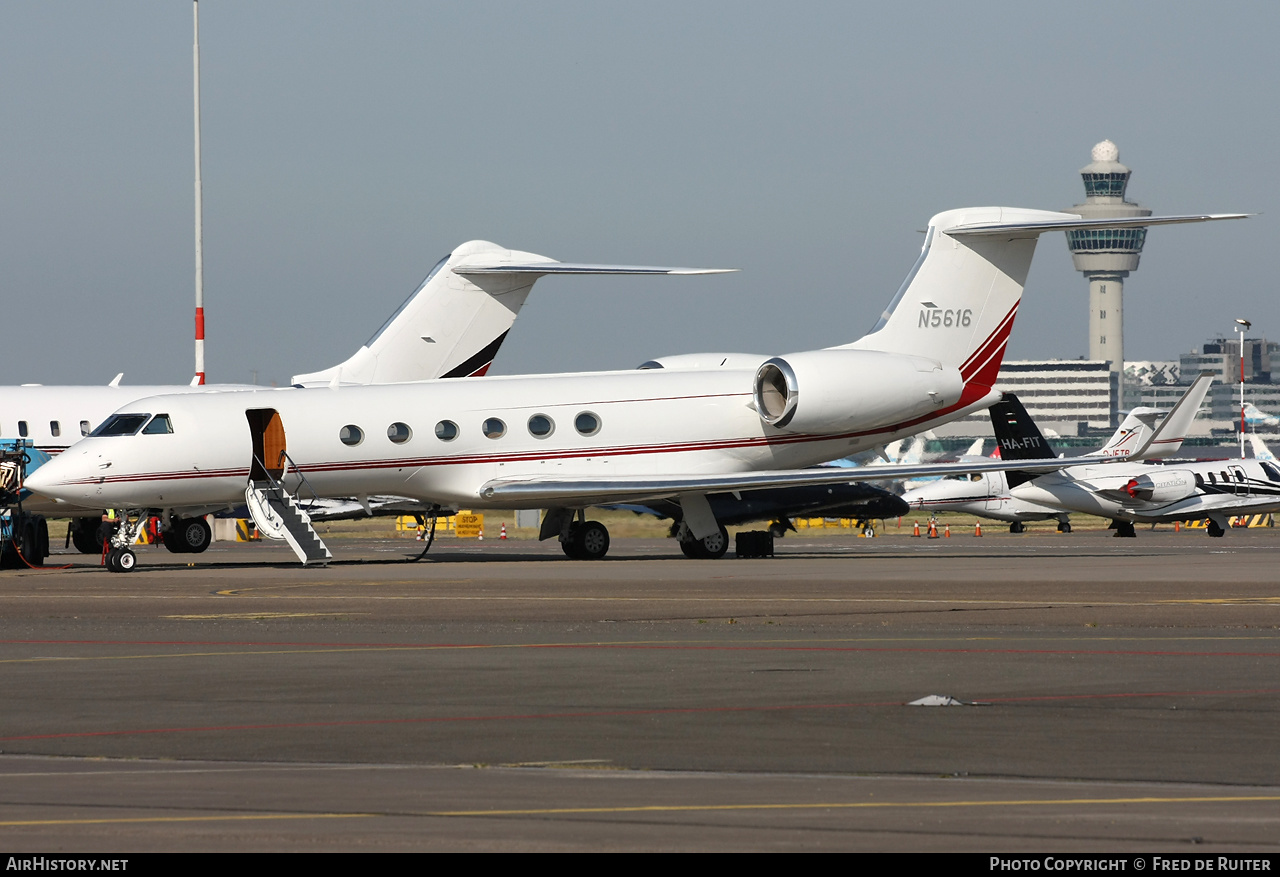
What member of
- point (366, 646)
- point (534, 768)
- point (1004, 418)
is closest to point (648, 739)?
point (534, 768)

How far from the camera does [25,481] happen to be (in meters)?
29.1

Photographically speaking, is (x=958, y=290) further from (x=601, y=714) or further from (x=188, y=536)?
(x=601, y=714)

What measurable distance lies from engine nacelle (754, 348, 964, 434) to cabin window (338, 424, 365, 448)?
761 centimetres

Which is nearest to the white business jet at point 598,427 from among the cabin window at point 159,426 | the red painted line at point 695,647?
the cabin window at point 159,426

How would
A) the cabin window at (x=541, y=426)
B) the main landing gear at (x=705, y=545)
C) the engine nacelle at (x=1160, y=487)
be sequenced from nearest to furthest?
the cabin window at (x=541, y=426)
the main landing gear at (x=705, y=545)
the engine nacelle at (x=1160, y=487)

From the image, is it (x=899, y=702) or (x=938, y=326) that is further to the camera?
(x=938, y=326)

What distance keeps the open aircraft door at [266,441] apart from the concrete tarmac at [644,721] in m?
7.77

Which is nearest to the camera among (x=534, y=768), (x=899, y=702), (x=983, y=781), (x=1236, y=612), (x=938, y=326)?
(x=983, y=781)

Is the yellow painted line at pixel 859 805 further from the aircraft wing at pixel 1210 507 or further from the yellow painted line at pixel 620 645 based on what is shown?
the aircraft wing at pixel 1210 507

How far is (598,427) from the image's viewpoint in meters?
31.4

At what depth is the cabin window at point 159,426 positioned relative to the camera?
93.9 ft

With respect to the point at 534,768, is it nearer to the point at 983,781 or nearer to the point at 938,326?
the point at 983,781

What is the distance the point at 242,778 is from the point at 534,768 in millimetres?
1433
